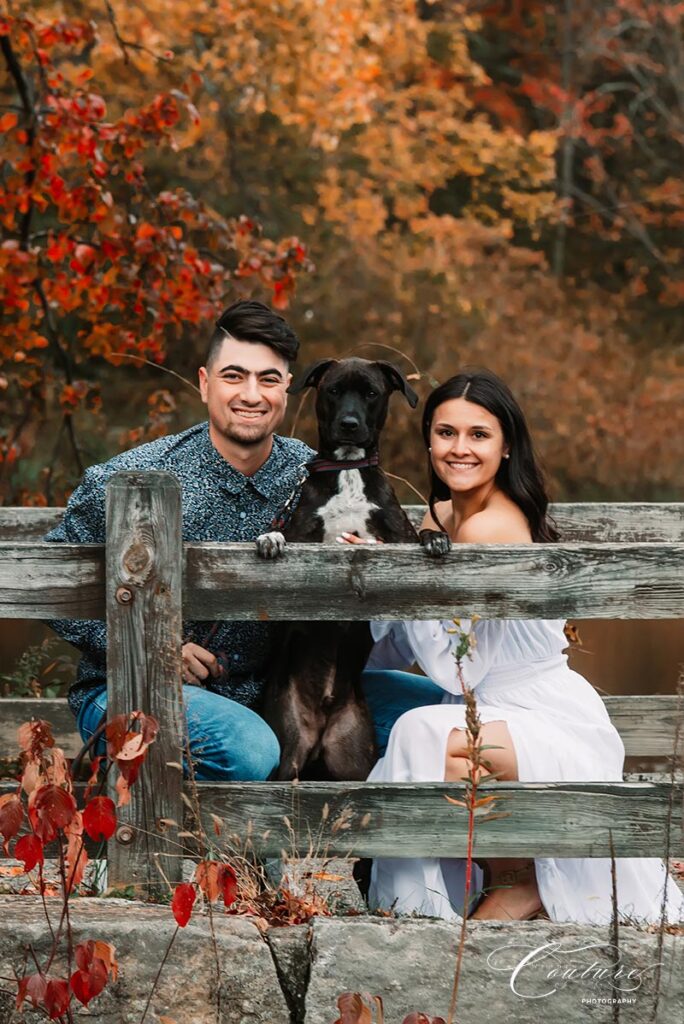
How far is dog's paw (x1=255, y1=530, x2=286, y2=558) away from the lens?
127 inches

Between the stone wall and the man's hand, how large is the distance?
0.85 metres

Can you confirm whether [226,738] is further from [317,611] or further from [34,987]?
[34,987]

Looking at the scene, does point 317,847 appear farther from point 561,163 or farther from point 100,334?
point 561,163

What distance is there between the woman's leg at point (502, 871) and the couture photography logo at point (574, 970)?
347mm

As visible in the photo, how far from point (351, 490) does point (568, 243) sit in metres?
17.2

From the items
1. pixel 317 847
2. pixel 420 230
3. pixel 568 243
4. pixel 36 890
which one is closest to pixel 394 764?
pixel 317 847

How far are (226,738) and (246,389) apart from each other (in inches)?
41.7

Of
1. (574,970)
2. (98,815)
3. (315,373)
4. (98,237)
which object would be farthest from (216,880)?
(98,237)

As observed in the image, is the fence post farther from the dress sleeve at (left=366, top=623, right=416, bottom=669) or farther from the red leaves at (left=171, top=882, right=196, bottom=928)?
the dress sleeve at (left=366, top=623, right=416, bottom=669)

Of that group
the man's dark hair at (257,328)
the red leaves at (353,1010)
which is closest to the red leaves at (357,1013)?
the red leaves at (353,1010)

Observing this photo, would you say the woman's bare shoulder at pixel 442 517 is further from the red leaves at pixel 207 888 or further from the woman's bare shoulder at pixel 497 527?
the red leaves at pixel 207 888

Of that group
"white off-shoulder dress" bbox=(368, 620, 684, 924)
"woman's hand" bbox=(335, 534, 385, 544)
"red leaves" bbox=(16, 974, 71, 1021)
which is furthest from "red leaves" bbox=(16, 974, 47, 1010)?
"woman's hand" bbox=(335, 534, 385, 544)

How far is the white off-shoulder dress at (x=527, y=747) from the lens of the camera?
11.6 ft

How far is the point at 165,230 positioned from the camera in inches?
291
